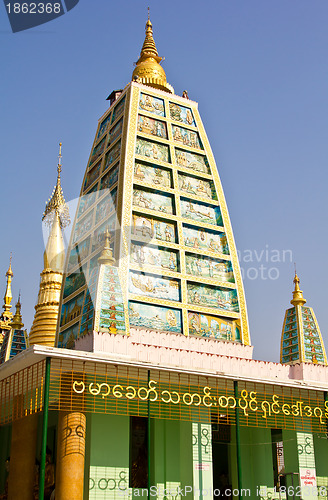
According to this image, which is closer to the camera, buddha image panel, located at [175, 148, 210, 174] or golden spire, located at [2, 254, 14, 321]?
buddha image panel, located at [175, 148, 210, 174]

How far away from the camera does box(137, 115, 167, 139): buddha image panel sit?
81.3 ft

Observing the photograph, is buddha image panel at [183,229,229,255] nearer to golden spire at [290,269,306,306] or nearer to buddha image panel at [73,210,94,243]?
golden spire at [290,269,306,306]

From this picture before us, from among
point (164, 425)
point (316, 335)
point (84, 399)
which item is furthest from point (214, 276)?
point (84, 399)

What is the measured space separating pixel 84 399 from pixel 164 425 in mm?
3893

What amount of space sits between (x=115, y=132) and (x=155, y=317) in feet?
29.1

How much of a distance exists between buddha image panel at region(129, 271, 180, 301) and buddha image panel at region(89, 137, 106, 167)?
24.6 feet

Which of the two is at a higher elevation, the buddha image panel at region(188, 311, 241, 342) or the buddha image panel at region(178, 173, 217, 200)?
the buddha image panel at region(178, 173, 217, 200)

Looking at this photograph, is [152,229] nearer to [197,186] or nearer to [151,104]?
[197,186]

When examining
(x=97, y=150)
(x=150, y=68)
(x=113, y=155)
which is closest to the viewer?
(x=113, y=155)

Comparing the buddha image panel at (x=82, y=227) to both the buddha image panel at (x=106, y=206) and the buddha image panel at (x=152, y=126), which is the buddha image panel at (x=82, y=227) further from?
the buddha image panel at (x=152, y=126)

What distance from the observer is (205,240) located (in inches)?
935

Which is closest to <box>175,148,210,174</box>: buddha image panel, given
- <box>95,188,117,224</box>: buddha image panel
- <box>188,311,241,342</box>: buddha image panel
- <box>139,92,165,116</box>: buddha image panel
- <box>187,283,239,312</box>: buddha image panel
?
<box>139,92,165,116</box>: buddha image panel

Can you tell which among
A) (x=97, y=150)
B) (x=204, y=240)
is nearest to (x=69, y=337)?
(x=204, y=240)

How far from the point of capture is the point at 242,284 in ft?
76.9
